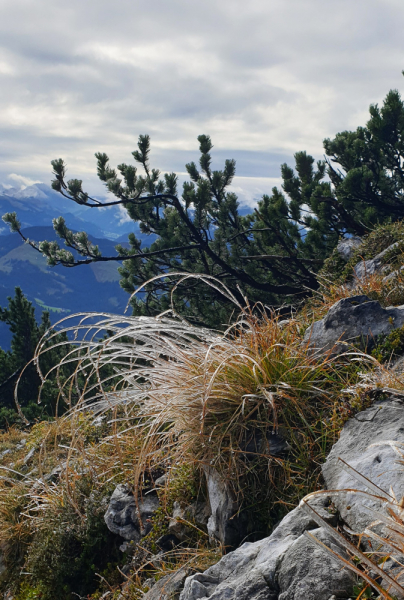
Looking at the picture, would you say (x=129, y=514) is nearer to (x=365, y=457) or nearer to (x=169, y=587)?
(x=169, y=587)

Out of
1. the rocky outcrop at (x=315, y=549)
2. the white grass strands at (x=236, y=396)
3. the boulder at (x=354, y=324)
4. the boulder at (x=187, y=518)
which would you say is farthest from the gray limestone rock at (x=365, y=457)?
the boulder at (x=187, y=518)

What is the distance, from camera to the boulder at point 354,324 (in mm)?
3541

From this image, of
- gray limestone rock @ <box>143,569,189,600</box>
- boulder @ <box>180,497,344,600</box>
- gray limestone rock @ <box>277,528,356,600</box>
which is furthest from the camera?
gray limestone rock @ <box>143,569,189,600</box>

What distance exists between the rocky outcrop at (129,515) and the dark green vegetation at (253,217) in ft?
17.4

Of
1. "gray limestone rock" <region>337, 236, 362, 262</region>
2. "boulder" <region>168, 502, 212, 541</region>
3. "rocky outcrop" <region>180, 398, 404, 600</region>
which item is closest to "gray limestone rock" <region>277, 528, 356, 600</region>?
"rocky outcrop" <region>180, 398, 404, 600</region>

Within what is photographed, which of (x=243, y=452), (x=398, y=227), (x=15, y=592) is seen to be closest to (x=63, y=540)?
(x=15, y=592)

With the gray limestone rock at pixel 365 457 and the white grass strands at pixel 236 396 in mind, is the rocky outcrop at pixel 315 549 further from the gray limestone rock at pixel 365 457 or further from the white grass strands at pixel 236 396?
the white grass strands at pixel 236 396

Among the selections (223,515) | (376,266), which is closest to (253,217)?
(376,266)

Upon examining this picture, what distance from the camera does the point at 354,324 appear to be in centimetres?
362

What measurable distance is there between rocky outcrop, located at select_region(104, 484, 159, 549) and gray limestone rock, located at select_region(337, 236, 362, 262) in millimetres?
5772

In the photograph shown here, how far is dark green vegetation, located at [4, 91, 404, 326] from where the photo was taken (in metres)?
9.33

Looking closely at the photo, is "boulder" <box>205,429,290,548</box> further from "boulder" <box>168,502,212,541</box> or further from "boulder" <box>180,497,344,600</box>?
"boulder" <box>180,497,344,600</box>

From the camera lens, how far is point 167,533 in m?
3.20

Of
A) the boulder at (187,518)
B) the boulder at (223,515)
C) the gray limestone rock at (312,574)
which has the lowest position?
the boulder at (187,518)
